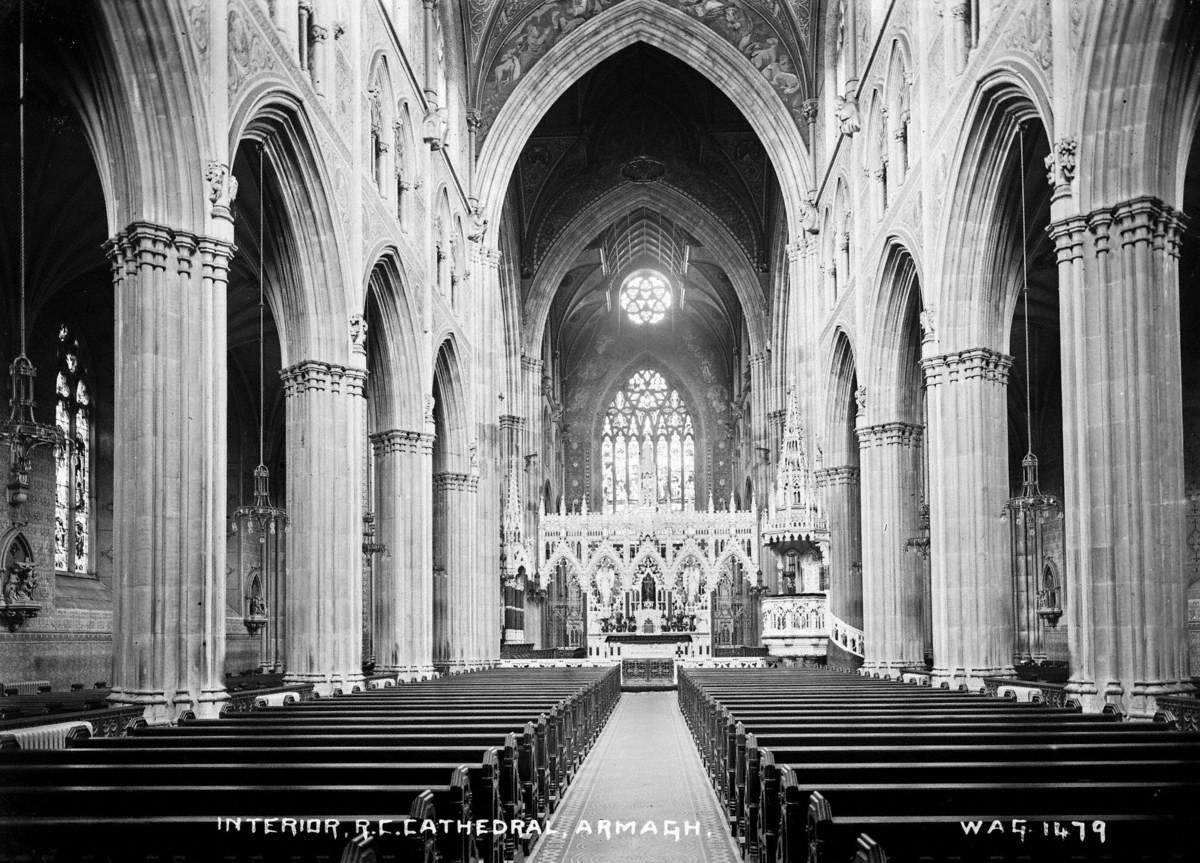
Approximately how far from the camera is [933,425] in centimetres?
2009

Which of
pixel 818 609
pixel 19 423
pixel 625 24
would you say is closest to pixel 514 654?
pixel 818 609

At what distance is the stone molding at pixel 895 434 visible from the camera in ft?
81.2


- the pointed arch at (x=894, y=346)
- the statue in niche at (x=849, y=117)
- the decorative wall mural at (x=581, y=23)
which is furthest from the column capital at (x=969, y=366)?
the decorative wall mural at (x=581, y=23)

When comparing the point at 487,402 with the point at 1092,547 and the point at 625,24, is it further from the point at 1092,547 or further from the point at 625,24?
Result: the point at 1092,547

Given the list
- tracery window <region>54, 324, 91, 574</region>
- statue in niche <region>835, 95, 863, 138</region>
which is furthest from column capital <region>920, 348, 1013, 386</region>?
tracery window <region>54, 324, 91, 574</region>

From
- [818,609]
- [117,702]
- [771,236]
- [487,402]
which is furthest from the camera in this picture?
[771,236]

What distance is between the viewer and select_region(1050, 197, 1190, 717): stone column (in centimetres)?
1280

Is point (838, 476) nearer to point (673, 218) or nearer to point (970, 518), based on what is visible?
point (970, 518)

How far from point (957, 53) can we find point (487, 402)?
18593mm

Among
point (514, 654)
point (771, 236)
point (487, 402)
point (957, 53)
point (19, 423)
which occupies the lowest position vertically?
point (514, 654)

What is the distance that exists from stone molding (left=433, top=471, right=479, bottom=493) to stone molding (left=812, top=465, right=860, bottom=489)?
9.17 meters

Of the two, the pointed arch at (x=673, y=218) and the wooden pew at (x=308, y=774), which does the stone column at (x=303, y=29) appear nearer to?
the wooden pew at (x=308, y=774)

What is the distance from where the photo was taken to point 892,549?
24.7 metres

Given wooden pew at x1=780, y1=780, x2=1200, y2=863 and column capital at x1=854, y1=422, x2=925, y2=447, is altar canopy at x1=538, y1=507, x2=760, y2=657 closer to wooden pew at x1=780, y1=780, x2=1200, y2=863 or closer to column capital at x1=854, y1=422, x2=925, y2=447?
column capital at x1=854, y1=422, x2=925, y2=447
